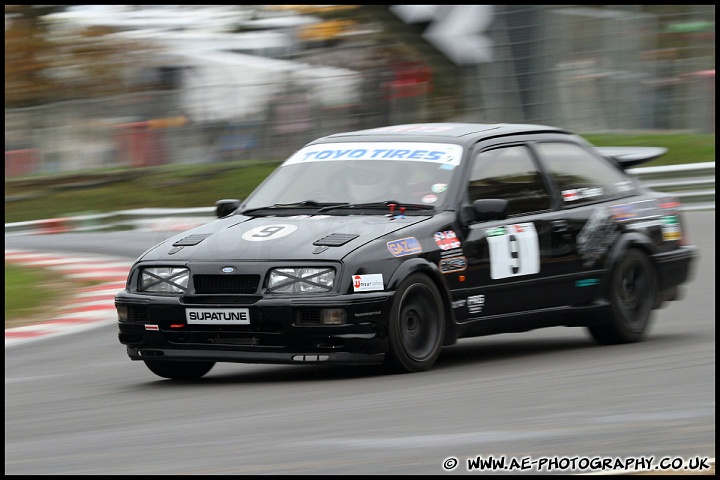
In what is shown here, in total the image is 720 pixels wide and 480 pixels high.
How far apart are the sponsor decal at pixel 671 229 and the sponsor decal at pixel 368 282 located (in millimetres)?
2973

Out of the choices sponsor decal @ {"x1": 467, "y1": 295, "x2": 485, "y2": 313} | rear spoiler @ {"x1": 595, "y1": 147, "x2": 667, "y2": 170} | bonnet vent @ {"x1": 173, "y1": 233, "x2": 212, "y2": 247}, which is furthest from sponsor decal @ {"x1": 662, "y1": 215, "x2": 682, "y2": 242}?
bonnet vent @ {"x1": 173, "y1": 233, "x2": 212, "y2": 247}

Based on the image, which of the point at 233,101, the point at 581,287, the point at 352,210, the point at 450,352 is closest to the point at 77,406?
the point at 352,210

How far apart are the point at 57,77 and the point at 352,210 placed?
22.3m

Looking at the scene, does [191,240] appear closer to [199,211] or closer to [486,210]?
[486,210]

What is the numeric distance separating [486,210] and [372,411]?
2.04 metres

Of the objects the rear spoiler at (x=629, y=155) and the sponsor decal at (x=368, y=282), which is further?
the rear spoiler at (x=629, y=155)

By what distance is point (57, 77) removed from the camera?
29781mm

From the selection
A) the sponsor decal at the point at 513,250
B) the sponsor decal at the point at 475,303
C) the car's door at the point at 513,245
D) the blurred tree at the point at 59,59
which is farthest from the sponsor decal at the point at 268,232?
the blurred tree at the point at 59,59

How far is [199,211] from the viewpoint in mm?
20734

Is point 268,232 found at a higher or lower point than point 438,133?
lower

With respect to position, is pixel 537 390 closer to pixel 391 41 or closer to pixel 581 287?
pixel 581 287

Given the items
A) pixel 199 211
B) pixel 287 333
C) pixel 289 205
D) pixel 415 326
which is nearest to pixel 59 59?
pixel 199 211

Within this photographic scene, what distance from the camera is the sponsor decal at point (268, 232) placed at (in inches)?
320

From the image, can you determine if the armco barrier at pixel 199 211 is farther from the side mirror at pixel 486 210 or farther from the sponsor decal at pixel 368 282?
the sponsor decal at pixel 368 282
